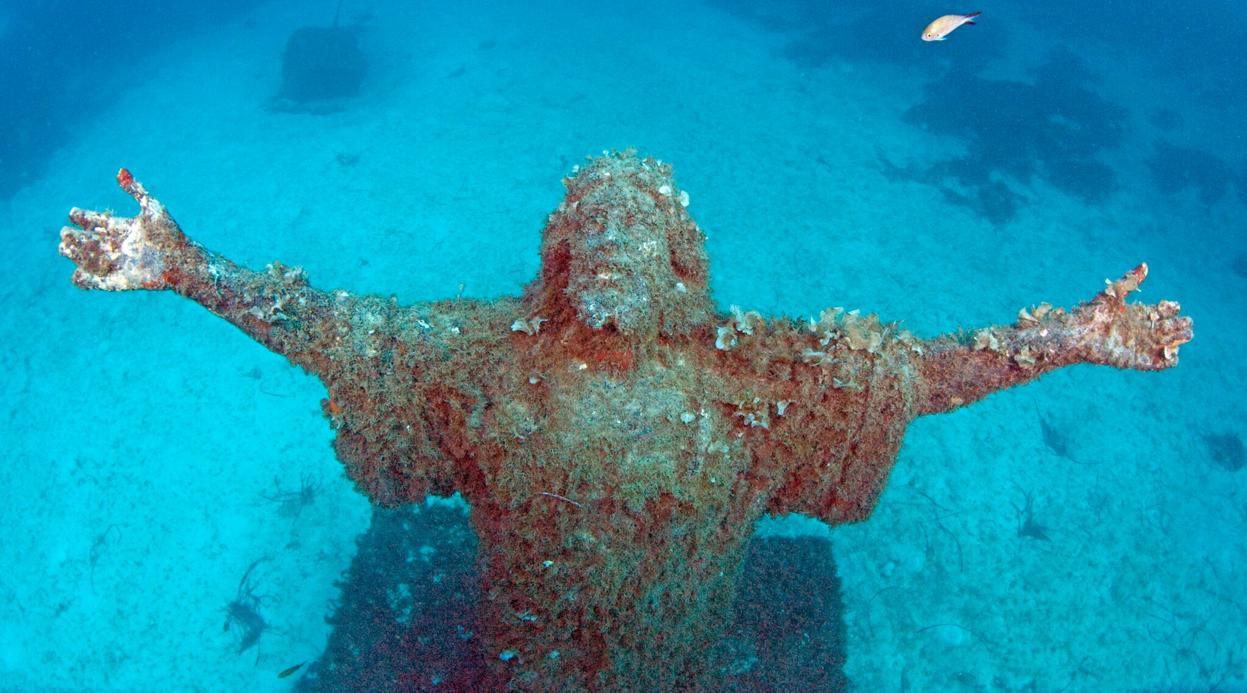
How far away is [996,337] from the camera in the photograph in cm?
423

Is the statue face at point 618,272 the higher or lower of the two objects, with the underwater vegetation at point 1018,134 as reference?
higher

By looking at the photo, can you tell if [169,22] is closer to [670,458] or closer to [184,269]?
[184,269]

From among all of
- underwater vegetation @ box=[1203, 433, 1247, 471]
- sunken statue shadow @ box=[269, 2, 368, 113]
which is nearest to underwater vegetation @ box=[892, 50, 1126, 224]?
underwater vegetation @ box=[1203, 433, 1247, 471]

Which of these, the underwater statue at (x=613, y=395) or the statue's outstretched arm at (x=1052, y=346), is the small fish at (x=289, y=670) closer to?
the underwater statue at (x=613, y=395)

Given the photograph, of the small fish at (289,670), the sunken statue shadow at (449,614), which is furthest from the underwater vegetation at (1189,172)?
the small fish at (289,670)

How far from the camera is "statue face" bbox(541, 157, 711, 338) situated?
12.0 feet

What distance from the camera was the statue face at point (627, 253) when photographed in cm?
366

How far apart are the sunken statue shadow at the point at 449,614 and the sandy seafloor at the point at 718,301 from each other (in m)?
0.92

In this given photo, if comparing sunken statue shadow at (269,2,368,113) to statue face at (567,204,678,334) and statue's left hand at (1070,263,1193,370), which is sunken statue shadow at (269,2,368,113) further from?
statue's left hand at (1070,263,1193,370)

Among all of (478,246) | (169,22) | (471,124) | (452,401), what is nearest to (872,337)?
(452,401)

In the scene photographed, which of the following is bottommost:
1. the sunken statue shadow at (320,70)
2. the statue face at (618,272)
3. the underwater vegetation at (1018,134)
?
the underwater vegetation at (1018,134)

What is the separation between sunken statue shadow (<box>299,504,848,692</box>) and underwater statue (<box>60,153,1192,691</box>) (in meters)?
2.21

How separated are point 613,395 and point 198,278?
299cm

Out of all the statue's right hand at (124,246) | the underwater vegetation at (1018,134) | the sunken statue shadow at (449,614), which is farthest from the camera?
the underwater vegetation at (1018,134)
